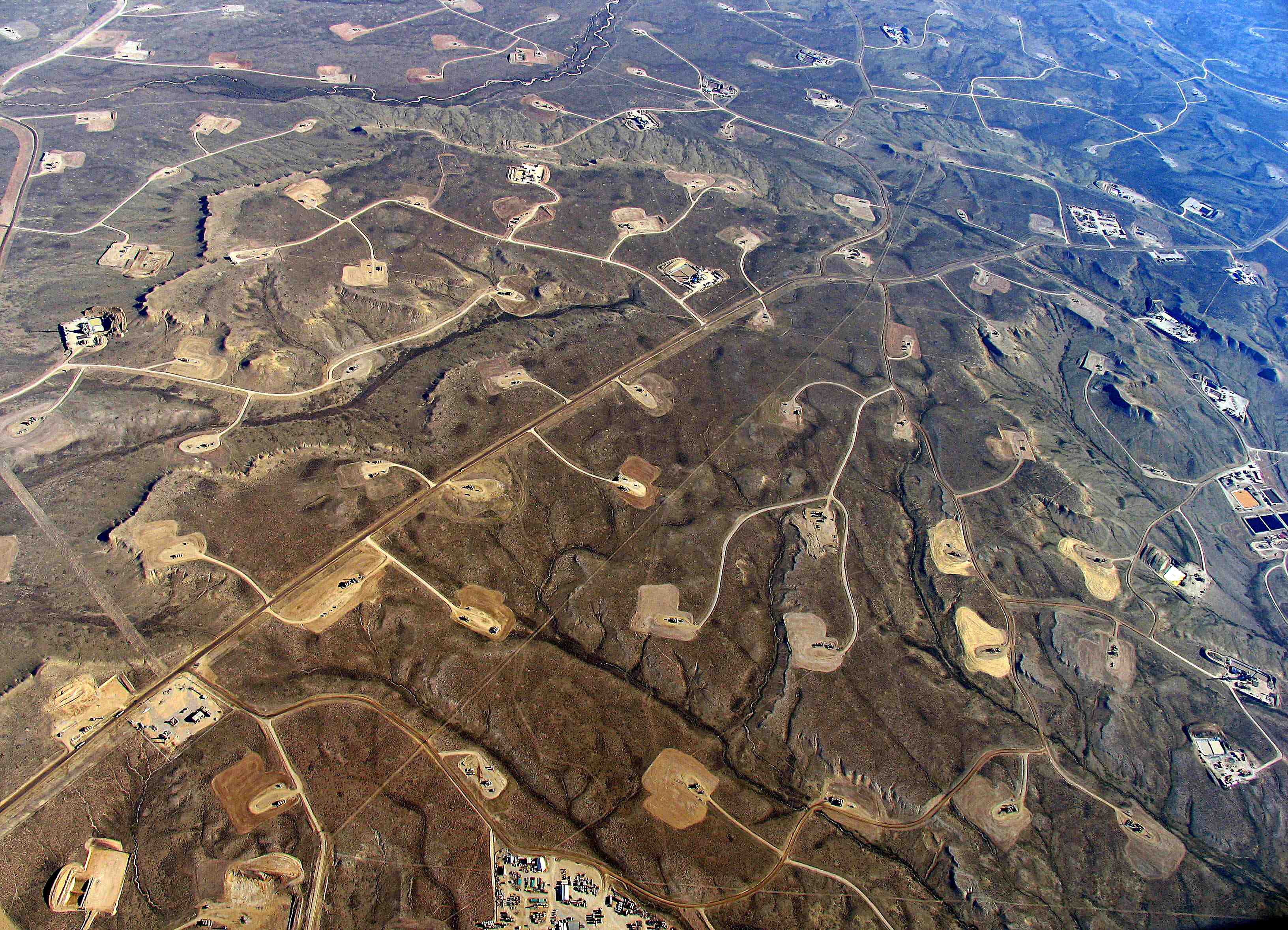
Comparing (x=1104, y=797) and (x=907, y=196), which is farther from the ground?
(x=907, y=196)

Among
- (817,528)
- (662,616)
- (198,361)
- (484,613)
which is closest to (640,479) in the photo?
(662,616)

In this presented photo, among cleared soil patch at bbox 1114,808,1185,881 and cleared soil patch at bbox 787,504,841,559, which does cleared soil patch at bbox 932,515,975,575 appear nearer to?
cleared soil patch at bbox 787,504,841,559

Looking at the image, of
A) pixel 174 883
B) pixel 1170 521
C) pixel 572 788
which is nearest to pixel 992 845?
pixel 572 788

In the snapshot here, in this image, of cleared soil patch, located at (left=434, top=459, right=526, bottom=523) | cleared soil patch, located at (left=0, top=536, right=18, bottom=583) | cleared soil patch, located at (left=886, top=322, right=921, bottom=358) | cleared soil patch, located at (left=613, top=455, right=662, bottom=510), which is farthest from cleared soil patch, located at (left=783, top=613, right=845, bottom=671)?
cleared soil patch, located at (left=0, top=536, right=18, bottom=583)

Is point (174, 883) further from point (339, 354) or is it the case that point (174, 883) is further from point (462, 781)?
point (339, 354)

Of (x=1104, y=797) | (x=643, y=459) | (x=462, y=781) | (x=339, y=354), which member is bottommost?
(x=1104, y=797)

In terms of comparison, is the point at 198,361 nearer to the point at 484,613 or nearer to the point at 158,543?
the point at 158,543
